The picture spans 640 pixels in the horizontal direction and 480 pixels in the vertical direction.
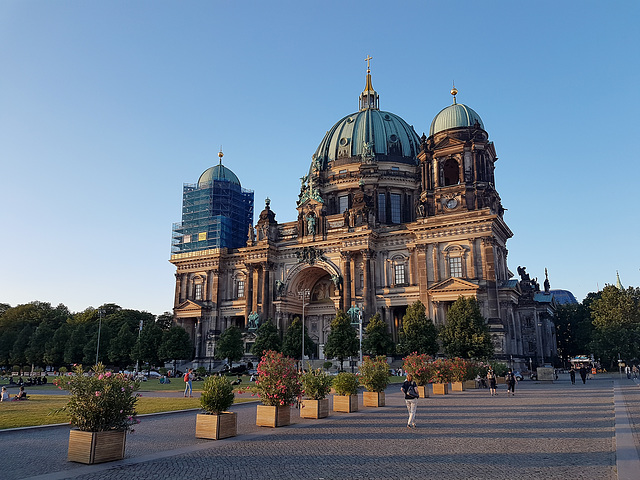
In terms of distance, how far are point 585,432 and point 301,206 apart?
65.9 m

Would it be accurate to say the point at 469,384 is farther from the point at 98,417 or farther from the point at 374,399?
the point at 98,417

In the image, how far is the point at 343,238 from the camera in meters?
73.1

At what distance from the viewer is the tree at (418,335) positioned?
56.9 meters

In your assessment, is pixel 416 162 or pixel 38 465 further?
pixel 416 162

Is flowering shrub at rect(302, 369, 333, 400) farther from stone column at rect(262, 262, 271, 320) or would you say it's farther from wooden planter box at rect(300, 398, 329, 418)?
A: stone column at rect(262, 262, 271, 320)

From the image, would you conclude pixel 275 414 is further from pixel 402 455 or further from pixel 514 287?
pixel 514 287

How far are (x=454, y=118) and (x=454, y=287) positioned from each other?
24.3 m

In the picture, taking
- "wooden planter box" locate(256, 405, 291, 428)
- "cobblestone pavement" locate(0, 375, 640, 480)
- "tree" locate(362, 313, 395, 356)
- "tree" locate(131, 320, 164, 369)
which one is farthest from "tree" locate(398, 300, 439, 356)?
"wooden planter box" locate(256, 405, 291, 428)

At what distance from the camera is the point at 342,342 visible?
203ft

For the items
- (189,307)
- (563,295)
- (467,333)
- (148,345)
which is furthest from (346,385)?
(563,295)

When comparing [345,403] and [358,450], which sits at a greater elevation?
[345,403]

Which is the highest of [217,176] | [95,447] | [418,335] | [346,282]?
[217,176]

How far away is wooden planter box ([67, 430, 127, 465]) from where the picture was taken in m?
12.2

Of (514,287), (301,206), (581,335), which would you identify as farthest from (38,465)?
(581,335)
